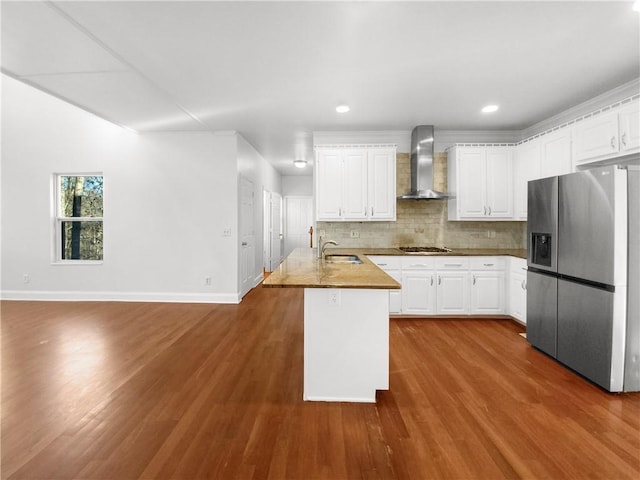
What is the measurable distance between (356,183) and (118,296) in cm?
417

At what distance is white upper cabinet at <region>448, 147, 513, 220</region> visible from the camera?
14.5 feet

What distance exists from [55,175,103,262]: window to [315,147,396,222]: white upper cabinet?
372 centimetres

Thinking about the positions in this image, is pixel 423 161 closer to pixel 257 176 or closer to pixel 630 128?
pixel 630 128

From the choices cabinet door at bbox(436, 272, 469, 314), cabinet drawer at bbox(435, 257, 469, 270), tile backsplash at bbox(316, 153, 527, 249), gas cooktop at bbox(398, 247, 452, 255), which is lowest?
cabinet door at bbox(436, 272, 469, 314)

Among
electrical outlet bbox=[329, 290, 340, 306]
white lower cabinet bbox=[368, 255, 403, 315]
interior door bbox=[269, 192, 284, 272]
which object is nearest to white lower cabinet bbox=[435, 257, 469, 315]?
white lower cabinet bbox=[368, 255, 403, 315]

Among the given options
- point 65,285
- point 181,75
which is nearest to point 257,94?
point 181,75

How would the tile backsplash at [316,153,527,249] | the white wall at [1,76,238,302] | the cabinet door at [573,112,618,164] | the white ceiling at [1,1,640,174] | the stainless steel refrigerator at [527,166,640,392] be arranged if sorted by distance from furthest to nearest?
the white wall at [1,76,238,302], the tile backsplash at [316,153,527,249], the cabinet door at [573,112,618,164], the stainless steel refrigerator at [527,166,640,392], the white ceiling at [1,1,640,174]

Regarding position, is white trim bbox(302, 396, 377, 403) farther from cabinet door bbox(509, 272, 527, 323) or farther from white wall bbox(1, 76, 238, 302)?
white wall bbox(1, 76, 238, 302)

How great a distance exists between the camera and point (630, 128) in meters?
2.76

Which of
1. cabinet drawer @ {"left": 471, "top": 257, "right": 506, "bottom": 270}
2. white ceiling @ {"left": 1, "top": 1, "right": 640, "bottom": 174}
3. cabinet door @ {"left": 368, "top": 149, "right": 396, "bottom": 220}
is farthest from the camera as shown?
cabinet door @ {"left": 368, "top": 149, "right": 396, "bottom": 220}

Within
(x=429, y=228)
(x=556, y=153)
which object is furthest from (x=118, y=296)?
(x=556, y=153)

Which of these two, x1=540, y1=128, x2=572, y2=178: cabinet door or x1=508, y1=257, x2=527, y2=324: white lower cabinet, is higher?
x1=540, y1=128, x2=572, y2=178: cabinet door

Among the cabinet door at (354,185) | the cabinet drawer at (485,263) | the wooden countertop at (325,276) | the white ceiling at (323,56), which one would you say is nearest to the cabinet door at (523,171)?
the white ceiling at (323,56)

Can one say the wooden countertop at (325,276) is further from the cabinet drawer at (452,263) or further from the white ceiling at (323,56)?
the white ceiling at (323,56)
